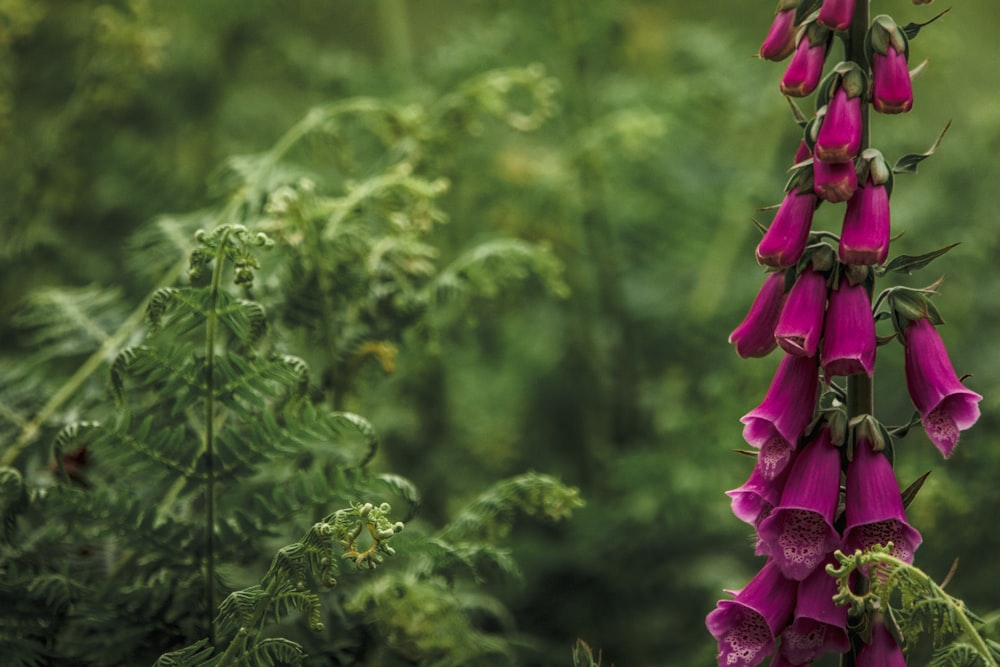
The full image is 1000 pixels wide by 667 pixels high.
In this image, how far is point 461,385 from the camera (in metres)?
3.05

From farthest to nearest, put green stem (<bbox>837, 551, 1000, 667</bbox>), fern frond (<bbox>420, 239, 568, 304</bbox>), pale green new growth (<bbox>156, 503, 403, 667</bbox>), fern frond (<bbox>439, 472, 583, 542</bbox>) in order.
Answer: fern frond (<bbox>420, 239, 568, 304</bbox>), fern frond (<bbox>439, 472, 583, 542</bbox>), pale green new growth (<bbox>156, 503, 403, 667</bbox>), green stem (<bbox>837, 551, 1000, 667</bbox>)

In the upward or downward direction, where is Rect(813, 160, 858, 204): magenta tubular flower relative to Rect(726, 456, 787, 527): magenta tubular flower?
upward

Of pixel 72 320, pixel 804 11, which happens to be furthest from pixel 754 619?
pixel 72 320

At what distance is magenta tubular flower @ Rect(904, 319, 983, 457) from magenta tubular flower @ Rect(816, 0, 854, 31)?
0.38 metres

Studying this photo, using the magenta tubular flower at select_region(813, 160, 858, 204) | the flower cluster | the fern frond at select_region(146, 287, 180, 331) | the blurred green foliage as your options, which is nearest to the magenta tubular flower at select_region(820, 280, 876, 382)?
the flower cluster

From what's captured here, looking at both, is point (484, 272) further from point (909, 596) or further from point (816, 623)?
point (909, 596)

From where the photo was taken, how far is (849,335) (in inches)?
47.3

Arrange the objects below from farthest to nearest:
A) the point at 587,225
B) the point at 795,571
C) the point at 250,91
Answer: the point at 250,91, the point at 587,225, the point at 795,571

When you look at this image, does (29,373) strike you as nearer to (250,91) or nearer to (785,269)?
(785,269)

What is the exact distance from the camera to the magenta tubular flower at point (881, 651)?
3.99 feet

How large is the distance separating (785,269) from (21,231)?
6.41 ft

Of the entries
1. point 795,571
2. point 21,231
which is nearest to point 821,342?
point 795,571

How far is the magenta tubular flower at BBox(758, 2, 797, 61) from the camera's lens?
51.9 inches

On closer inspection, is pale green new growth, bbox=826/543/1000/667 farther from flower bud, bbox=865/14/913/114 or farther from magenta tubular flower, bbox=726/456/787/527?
flower bud, bbox=865/14/913/114
